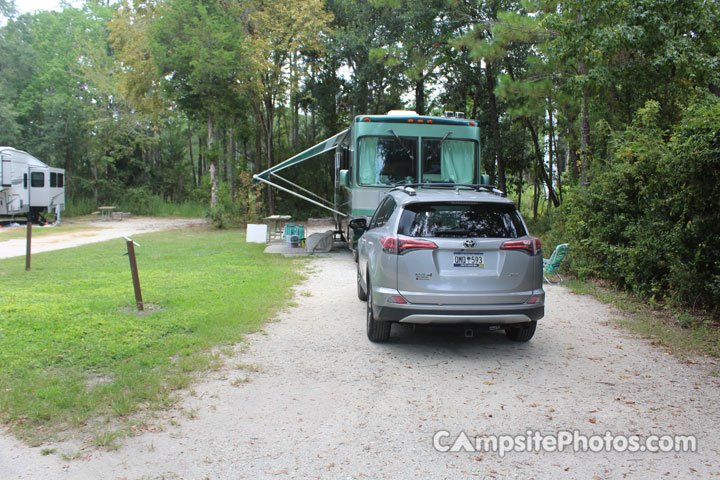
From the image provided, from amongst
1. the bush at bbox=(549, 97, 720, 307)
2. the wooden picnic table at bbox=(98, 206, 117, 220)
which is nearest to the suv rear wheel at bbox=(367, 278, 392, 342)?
the bush at bbox=(549, 97, 720, 307)

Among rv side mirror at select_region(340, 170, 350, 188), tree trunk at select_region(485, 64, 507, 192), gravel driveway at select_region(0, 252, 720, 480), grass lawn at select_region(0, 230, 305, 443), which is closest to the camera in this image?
gravel driveway at select_region(0, 252, 720, 480)

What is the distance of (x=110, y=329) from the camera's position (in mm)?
6488

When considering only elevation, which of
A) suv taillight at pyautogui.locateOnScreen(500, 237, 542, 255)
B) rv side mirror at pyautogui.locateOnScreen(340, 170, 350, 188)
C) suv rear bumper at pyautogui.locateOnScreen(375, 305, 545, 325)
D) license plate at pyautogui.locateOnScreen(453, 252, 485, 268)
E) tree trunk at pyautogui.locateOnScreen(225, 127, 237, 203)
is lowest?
suv rear bumper at pyautogui.locateOnScreen(375, 305, 545, 325)

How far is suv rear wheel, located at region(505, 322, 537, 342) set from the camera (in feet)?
20.8

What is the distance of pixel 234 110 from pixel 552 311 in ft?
68.0

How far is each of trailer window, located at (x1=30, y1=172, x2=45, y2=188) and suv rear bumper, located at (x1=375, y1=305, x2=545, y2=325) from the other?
2560cm

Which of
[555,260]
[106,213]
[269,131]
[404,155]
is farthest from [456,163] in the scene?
[106,213]

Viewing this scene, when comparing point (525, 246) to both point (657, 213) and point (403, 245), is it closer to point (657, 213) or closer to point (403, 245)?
point (403, 245)

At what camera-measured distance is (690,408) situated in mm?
4547

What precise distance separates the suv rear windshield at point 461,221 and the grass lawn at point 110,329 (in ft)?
8.14

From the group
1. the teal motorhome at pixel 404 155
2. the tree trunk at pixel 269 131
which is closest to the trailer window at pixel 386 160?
the teal motorhome at pixel 404 155

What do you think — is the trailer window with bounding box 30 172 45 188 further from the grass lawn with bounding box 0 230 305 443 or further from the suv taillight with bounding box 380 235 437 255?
the suv taillight with bounding box 380 235 437 255

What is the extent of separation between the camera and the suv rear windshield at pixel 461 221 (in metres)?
5.80

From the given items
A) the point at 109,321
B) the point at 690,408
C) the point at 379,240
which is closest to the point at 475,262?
the point at 379,240
